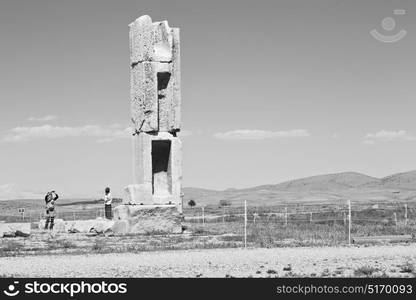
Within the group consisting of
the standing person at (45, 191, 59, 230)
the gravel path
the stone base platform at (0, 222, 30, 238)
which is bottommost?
the gravel path

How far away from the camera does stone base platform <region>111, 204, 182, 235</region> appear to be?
26047 millimetres

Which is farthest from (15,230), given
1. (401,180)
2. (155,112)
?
(401,180)

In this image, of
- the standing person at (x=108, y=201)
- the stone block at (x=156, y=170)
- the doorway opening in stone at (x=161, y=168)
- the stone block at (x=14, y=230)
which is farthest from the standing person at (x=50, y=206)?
the doorway opening in stone at (x=161, y=168)

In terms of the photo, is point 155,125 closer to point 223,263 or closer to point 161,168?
point 161,168

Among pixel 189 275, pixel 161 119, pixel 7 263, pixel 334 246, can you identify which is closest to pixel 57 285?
pixel 189 275

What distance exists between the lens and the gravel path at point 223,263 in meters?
14.9

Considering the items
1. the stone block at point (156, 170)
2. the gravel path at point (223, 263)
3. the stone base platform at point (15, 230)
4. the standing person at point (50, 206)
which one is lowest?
the gravel path at point (223, 263)

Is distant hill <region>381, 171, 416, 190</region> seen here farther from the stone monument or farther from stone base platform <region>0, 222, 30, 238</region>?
stone base platform <region>0, 222, 30, 238</region>

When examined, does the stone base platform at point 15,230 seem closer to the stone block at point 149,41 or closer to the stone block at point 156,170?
the stone block at point 156,170

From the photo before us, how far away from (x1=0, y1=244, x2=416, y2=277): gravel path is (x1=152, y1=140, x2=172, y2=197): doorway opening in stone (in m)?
8.78

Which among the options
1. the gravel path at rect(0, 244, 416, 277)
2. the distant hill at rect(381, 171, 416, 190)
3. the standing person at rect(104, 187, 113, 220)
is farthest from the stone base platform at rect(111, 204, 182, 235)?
the distant hill at rect(381, 171, 416, 190)

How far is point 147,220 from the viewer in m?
26.2

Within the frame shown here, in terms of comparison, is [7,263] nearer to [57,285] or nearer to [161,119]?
[57,285]

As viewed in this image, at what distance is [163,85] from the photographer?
28453 millimetres
